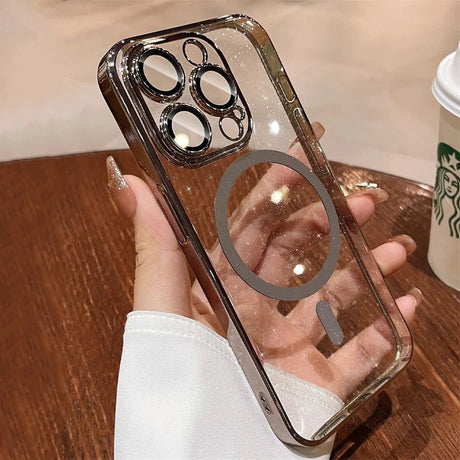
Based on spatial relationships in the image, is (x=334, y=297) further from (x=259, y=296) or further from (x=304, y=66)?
(x=304, y=66)

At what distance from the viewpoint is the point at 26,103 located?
0.82 m

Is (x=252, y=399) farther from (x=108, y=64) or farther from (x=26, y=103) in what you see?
(x=26, y=103)

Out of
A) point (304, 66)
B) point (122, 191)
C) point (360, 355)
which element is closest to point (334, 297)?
point (360, 355)

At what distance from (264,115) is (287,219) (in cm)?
6

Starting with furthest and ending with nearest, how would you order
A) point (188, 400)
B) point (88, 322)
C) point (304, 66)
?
point (304, 66), point (88, 322), point (188, 400)

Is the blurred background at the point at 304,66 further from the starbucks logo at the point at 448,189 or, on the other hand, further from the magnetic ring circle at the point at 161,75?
the magnetic ring circle at the point at 161,75

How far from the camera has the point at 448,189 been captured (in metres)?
0.45

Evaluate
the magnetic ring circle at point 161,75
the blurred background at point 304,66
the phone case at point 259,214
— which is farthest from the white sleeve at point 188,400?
the blurred background at point 304,66

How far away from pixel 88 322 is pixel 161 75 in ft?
0.59

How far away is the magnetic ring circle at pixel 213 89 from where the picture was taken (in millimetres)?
396

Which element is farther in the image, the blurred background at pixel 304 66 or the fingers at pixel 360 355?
the blurred background at pixel 304 66

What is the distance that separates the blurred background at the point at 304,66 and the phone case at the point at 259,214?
0.26 meters

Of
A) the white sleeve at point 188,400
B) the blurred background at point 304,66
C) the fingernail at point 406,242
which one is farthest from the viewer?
the blurred background at point 304,66

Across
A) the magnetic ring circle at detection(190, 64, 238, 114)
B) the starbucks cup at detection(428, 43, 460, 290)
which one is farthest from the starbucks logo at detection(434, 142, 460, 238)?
the magnetic ring circle at detection(190, 64, 238, 114)
